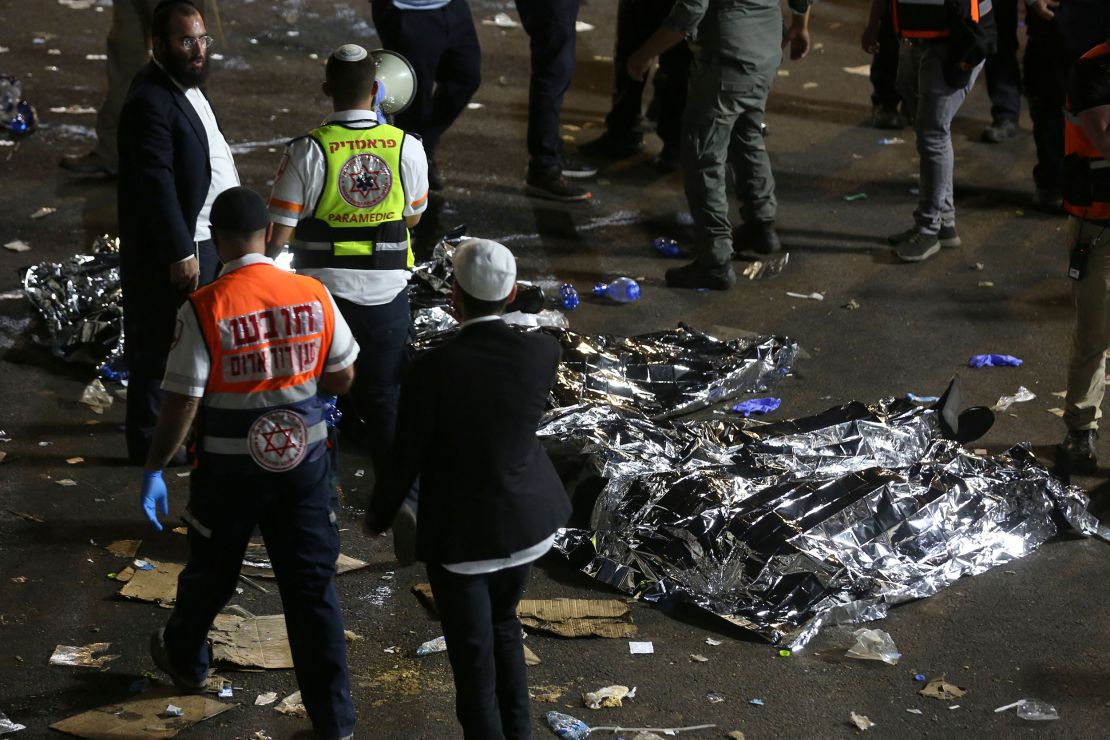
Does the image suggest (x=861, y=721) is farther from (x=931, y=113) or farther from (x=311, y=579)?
(x=931, y=113)

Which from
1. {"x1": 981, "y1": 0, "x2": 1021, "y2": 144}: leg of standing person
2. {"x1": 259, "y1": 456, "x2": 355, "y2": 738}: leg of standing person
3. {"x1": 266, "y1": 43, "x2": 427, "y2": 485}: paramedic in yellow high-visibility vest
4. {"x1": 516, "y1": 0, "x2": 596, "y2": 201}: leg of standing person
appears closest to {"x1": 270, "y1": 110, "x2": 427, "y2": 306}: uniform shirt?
{"x1": 266, "y1": 43, "x2": 427, "y2": 485}: paramedic in yellow high-visibility vest

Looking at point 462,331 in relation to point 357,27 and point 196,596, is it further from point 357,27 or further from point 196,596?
point 357,27

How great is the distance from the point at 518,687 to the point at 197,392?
1264mm

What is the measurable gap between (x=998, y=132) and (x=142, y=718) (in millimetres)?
8215

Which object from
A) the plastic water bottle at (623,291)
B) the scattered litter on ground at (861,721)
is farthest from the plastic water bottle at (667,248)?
the scattered litter on ground at (861,721)

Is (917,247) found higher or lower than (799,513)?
higher

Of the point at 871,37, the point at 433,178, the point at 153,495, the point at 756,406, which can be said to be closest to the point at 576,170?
the point at 433,178

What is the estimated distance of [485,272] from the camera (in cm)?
338

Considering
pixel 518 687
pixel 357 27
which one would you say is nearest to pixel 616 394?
pixel 518 687

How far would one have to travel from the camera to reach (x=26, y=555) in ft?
16.1

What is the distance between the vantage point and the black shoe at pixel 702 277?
7574 mm

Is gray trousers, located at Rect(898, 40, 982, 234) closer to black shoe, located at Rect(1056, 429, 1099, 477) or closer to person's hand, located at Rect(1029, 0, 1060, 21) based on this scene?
person's hand, located at Rect(1029, 0, 1060, 21)

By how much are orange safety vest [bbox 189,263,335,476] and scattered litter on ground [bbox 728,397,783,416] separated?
9.82 ft

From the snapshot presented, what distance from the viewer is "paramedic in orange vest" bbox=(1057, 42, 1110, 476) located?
517 cm
